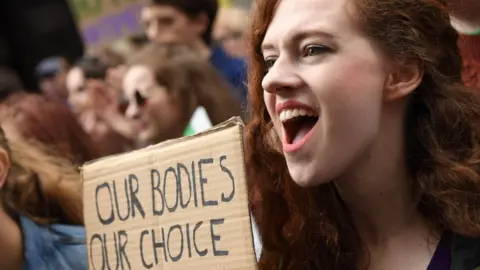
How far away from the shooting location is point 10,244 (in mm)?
2426

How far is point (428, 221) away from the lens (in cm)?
193

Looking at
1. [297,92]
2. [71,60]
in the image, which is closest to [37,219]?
[297,92]

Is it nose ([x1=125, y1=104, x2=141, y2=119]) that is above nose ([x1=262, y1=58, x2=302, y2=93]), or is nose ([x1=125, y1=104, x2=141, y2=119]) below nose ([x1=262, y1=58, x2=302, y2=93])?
above

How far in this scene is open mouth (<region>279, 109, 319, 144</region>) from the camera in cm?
184

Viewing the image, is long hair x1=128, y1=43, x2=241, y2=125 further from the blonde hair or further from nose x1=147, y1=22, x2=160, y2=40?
the blonde hair

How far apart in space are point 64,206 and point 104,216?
1.69 feet

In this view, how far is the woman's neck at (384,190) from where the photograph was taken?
6.19 feet

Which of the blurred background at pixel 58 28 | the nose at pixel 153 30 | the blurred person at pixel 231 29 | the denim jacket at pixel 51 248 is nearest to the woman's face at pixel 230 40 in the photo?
the blurred person at pixel 231 29

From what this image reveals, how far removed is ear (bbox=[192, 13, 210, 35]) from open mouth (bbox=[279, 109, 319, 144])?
7.02 ft

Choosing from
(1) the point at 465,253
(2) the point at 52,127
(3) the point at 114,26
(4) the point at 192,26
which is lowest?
(1) the point at 465,253

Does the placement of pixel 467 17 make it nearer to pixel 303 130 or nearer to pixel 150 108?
pixel 303 130

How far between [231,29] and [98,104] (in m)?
0.66

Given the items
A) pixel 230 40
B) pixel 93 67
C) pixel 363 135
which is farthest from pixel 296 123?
pixel 93 67

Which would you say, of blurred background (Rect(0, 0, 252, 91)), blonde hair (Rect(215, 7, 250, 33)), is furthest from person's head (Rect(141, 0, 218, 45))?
blurred background (Rect(0, 0, 252, 91))
